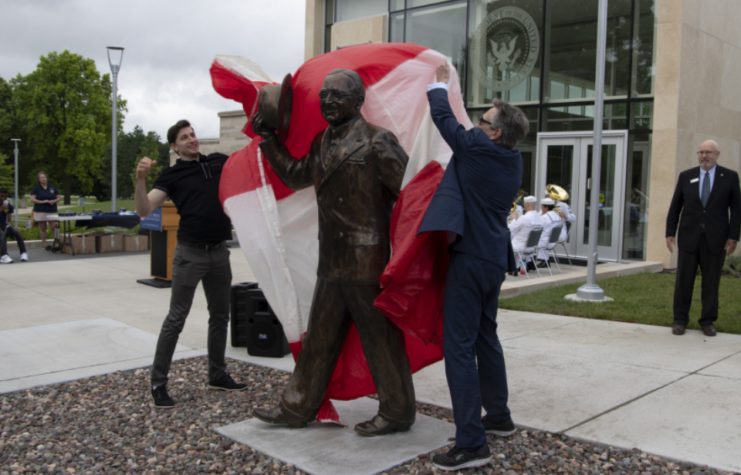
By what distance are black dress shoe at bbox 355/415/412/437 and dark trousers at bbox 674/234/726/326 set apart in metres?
4.14

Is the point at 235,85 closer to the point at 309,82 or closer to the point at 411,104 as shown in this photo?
the point at 309,82

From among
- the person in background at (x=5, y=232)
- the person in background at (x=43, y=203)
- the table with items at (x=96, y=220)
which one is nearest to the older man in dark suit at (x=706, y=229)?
the person in background at (x=5, y=232)

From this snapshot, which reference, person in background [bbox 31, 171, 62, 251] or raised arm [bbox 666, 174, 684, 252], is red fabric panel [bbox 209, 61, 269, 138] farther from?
person in background [bbox 31, 171, 62, 251]

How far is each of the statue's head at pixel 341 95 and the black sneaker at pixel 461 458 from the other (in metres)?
1.84

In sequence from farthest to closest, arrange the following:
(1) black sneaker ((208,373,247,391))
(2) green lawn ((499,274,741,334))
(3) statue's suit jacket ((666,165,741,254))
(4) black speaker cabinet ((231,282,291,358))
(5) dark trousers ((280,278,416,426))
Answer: (2) green lawn ((499,274,741,334)), (3) statue's suit jacket ((666,165,741,254)), (4) black speaker cabinet ((231,282,291,358)), (1) black sneaker ((208,373,247,391)), (5) dark trousers ((280,278,416,426))

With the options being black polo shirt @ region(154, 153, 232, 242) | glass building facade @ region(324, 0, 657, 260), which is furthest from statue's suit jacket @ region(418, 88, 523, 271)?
glass building facade @ region(324, 0, 657, 260)

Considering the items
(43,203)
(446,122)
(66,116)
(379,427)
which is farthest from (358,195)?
(66,116)

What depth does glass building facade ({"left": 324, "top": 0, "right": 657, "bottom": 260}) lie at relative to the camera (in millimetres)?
12977

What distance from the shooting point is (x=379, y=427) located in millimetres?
3648

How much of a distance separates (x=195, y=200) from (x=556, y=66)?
455 inches

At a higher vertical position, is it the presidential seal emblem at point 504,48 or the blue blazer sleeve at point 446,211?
the presidential seal emblem at point 504,48

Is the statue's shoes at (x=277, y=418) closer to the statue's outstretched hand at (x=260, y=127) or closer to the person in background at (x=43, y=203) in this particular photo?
the statue's outstretched hand at (x=260, y=127)

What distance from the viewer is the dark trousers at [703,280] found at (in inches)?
253

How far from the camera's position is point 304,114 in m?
3.91
